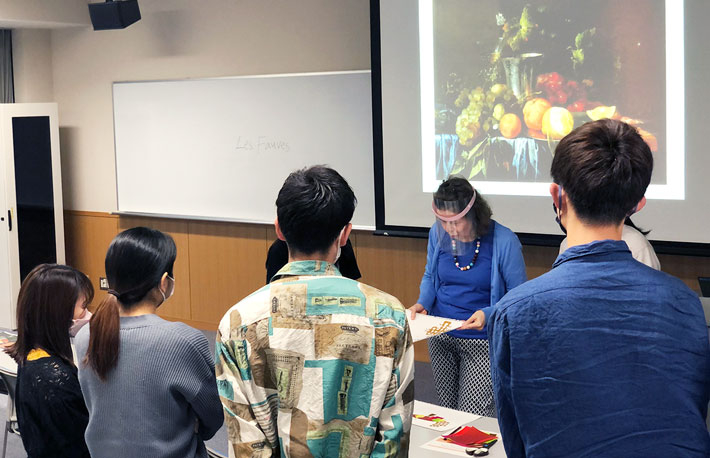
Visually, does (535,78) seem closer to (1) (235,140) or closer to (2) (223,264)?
(1) (235,140)

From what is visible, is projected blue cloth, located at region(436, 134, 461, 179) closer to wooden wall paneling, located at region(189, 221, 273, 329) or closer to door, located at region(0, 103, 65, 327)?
wooden wall paneling, located at region(189, 221, 273, 329)

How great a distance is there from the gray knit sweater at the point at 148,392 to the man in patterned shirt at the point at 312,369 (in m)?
0.52

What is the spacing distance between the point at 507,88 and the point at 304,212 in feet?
10.0

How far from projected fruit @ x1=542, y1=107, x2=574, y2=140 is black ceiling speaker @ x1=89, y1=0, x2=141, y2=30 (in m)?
3.40

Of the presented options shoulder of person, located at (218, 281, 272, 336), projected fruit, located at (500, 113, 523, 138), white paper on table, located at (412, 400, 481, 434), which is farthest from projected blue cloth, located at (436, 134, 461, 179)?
shoulder of person, located at (218, 281, 272, 336)

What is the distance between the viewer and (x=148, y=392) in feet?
6.29

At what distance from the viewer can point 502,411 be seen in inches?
50.7

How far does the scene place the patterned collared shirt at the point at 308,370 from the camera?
1.43 metres

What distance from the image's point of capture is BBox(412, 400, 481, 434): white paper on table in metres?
2.44

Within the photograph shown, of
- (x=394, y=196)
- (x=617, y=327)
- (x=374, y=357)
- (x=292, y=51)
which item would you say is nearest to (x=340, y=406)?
(x=374, y=357)

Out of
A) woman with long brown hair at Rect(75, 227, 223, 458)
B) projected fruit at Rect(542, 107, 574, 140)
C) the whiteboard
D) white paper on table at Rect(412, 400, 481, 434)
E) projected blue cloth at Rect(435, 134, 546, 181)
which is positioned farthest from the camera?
the whiteboard

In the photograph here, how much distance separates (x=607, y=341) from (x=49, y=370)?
173 centimetres

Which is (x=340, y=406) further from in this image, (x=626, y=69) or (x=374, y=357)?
(x=626, y=69)

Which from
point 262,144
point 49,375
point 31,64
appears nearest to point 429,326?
point 49,375
